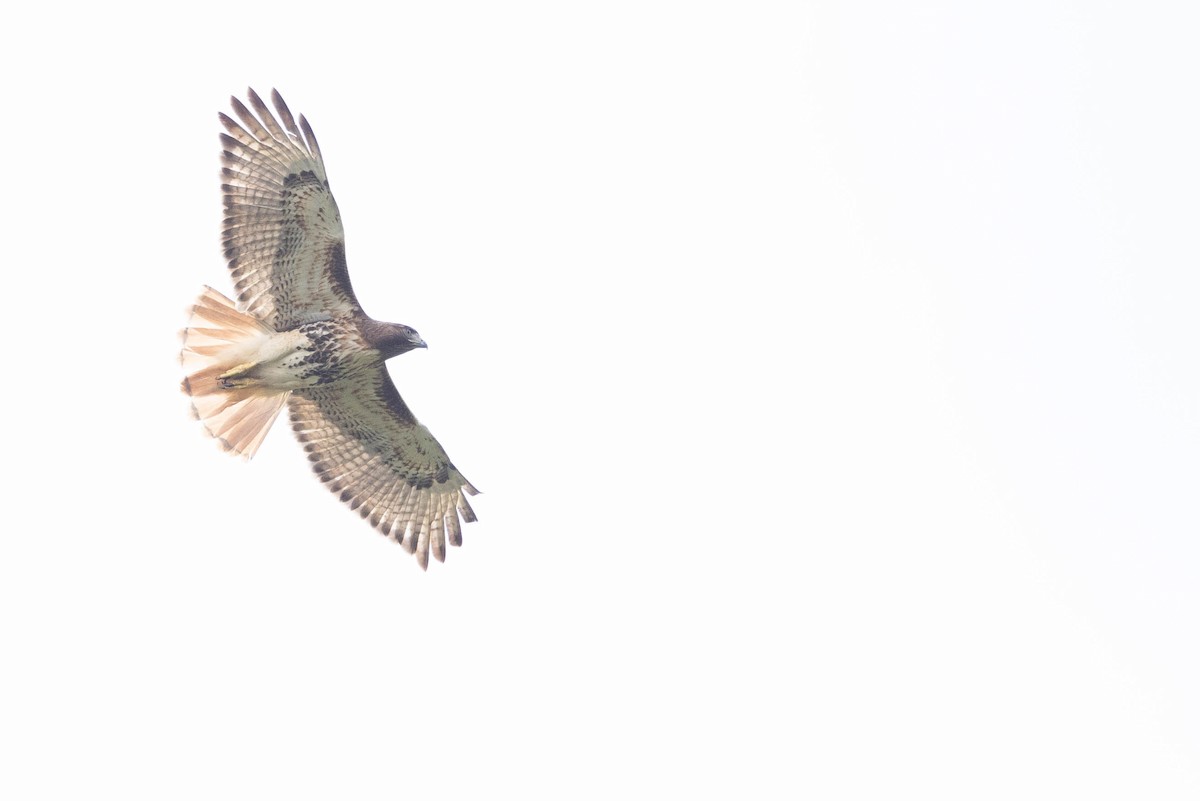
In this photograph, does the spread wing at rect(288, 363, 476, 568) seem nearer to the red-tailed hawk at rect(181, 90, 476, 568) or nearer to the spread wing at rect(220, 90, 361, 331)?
the red-tailed hawk at rect(181, 90, 476, 568)

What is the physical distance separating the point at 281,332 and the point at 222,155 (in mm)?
1633

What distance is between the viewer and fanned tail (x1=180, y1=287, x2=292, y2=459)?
16531 millimetres

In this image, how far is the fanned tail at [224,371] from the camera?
54.2 feet

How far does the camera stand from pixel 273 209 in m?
16.6

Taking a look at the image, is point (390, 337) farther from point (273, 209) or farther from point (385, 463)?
point (385, 463)

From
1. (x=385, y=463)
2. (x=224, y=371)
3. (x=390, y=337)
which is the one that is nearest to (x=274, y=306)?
(x=224, y=371)

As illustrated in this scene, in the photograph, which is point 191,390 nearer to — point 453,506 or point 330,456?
point 330,456

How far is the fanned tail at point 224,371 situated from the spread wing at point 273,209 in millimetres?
197

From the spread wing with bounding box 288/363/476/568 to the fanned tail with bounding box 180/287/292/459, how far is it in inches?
34.0

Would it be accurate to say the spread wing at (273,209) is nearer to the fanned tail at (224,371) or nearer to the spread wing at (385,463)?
the fanned tail at (224,371)

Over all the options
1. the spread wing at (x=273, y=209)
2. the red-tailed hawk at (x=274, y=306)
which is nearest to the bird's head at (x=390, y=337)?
the red-tailed hawk at (x=274, y=306)

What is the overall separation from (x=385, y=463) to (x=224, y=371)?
2.27m

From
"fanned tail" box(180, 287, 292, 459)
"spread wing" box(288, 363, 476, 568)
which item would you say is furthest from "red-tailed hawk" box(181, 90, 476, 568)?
"spread wing" box(288, 363, 476, 568)

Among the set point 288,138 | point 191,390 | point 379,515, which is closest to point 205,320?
point 191,390
